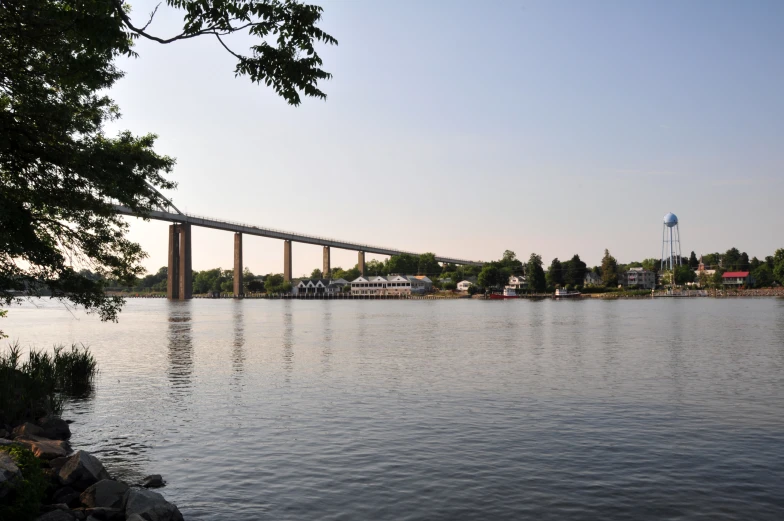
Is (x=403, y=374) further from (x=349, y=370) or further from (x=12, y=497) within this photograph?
(x=12, y=497)

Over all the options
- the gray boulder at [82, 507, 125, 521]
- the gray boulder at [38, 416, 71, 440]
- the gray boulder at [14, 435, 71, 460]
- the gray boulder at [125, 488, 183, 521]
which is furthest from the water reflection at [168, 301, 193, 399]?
the gray boulder at [82, 507, 125, 521]

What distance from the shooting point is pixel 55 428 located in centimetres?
1867

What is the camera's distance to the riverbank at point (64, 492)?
1039 cm

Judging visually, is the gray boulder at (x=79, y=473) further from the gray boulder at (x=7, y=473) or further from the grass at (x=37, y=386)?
the grass at (x=37, y=386)

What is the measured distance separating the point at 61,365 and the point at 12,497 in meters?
20.4

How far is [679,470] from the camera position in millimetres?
15617

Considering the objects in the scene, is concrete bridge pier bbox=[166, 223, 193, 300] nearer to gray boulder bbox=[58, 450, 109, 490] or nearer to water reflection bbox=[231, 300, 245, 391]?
water reflection bbox=[231, 300, 245, 391]

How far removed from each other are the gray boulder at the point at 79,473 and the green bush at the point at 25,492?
3.21ft

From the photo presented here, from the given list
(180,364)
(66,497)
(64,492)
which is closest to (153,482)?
(64,492)

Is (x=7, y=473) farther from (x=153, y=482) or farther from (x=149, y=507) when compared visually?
(x=153, y=482)

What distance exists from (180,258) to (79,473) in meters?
183

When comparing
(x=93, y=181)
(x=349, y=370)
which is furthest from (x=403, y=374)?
(x=93, y=181)

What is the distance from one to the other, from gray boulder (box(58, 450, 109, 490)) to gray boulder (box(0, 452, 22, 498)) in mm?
1718

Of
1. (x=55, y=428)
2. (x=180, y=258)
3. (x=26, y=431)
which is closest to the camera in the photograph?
(x=26, y=431)
